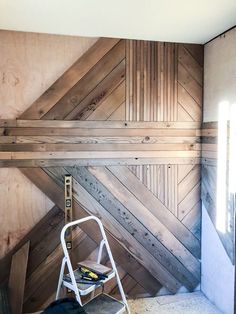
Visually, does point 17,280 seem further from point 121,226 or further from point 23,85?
point 23,85

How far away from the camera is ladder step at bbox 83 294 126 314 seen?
2.21 m

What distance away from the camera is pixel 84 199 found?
106 inches

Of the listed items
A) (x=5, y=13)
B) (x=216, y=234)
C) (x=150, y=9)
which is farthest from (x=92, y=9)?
(x=216, y=234)

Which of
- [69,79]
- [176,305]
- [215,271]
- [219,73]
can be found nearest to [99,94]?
[69,79]

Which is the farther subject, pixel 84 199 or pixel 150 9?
pixel 84 199

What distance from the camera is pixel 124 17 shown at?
2.24 m

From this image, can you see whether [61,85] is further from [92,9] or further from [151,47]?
[151,47]

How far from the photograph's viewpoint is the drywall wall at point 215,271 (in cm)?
252

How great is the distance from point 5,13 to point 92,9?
0.61 metres

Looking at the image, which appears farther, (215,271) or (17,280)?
(215,271)

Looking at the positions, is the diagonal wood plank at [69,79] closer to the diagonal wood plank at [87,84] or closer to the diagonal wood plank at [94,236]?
the diagonal wood plank at [87,84]

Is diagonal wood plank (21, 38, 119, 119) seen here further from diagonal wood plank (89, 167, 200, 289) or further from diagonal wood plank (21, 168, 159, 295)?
diagonal wood plank (89, 167, 200, 289)

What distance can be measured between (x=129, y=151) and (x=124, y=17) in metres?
1.08

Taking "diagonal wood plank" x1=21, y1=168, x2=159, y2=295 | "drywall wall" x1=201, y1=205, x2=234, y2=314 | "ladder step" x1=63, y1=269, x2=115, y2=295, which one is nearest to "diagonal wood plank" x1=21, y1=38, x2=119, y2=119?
"diagonal wood plank" x1=21, y1=168, x2=159, y2=295
